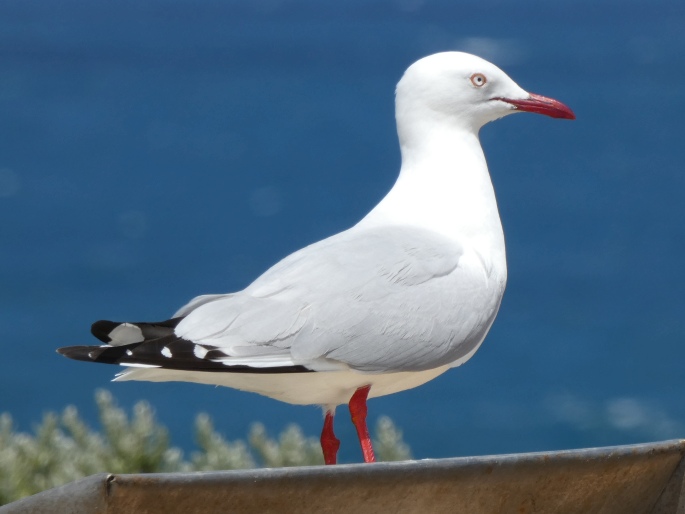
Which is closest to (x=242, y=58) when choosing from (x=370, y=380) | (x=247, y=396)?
(x=247, y=396)

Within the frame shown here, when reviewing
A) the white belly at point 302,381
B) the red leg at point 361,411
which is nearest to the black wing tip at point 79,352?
the white belly at point 302,381

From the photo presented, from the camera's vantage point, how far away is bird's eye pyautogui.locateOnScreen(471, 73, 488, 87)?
115 inches

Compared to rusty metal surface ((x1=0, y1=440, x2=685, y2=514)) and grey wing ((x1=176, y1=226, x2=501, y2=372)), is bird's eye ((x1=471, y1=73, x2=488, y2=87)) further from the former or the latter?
rusty metal surface ((x1=0, y1=440, x2=685, y2=514))

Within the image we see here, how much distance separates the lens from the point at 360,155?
1167 cm

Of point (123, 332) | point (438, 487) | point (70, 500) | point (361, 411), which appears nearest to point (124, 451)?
point (361, 411)

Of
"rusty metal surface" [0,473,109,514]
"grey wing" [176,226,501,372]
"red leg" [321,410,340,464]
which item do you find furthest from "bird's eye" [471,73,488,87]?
"rusty metal surface" [0,473,109,514]

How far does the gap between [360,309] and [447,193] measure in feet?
1.34

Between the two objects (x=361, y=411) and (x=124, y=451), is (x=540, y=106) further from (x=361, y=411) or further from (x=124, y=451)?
(x=124, y=451)

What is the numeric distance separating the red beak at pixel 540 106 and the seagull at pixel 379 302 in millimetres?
42

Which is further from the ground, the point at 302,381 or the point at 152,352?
the point at 152,352

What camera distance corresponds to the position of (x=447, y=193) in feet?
9.25

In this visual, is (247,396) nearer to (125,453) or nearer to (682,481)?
(125,453)

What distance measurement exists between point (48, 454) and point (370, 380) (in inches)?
54.6

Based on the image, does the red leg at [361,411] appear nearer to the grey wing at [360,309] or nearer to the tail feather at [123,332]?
the grey wing at [360,309]
